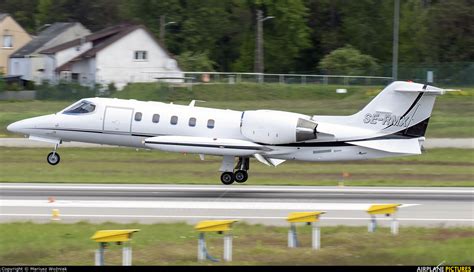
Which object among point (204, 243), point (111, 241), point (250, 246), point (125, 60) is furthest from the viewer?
point (125, 60)

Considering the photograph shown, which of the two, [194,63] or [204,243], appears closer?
[204,243]

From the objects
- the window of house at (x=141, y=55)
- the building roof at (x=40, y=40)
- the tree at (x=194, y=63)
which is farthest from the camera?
the building roof at (x=40, y=40)

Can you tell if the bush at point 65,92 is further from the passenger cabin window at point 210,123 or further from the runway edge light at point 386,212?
the runway edge light at point 386,212

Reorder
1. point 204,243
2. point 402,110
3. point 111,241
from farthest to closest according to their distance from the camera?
point 402,110
point 204,243
point 111,241

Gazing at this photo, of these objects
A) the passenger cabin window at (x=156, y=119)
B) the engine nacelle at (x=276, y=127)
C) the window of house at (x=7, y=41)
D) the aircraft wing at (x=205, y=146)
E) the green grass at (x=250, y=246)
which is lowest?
the green grass at (x=250, y=246)

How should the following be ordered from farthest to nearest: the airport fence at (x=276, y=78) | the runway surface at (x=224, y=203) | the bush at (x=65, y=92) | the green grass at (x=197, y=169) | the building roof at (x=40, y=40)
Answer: the building roof at (x=40, y=40) → the airport fence at (x=276, y=78) → the bush at (x=65, y=92) → the green grass at (x=197, y=169) → the runway surface at (x=224, y=203)

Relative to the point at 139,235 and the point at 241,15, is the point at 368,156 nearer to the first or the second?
the point at 139,235

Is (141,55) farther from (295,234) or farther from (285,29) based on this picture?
(295,234)

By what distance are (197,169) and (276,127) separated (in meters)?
7.47

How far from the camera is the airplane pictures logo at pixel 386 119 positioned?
101 feet

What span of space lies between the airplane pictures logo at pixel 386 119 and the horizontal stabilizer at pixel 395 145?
Result: 1.81 feet

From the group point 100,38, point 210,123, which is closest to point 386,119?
point 210,123

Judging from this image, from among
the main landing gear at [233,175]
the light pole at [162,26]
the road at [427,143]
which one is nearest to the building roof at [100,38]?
the light pole at [162,26]

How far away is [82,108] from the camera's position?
3319cm
